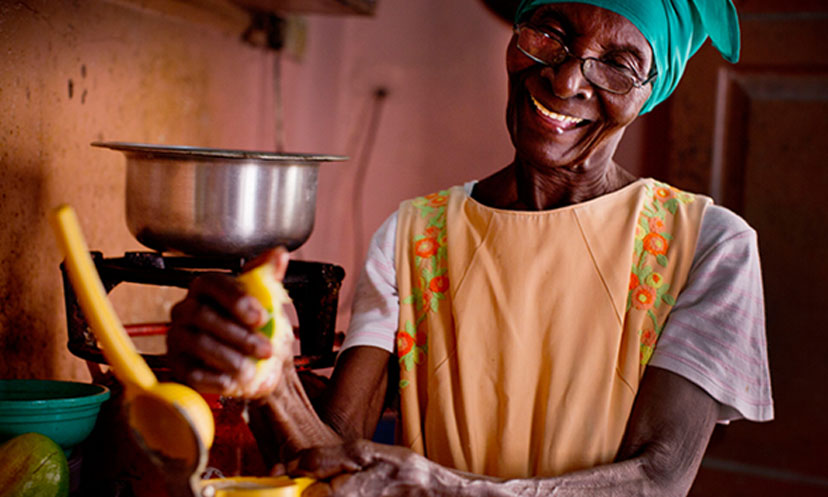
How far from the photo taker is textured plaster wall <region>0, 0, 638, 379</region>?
1635 millimetres

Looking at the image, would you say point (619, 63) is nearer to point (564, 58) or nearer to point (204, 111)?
point (564, 58)

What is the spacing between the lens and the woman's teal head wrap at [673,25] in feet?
4.33

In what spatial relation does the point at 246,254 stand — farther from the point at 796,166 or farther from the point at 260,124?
the point at 796,166

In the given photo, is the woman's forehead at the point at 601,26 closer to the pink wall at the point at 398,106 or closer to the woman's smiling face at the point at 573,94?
the woman's smiling face at the point at 573,94

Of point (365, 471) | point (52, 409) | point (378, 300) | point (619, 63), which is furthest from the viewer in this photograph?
point (378, 300)

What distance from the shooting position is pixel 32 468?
112cm

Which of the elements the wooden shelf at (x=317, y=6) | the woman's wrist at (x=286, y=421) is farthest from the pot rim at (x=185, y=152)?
the wooden shelf at (x=317, y=6)

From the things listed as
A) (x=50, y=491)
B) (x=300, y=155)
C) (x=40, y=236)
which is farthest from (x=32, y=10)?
(x=50, y=491)

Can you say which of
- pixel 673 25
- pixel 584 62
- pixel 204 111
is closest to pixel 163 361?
A: pixel 584 62

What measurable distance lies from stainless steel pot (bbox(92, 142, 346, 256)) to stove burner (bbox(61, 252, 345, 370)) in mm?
60

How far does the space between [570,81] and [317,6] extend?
1.36 metres

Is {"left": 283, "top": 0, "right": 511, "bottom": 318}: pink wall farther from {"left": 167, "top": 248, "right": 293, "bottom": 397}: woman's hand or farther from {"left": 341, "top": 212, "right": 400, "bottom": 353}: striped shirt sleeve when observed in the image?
{"left": 167, "top": 248, "right": 293, "bottom": 397}: woman's hand

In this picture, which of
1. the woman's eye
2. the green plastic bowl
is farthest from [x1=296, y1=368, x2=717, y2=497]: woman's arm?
the woman's eye

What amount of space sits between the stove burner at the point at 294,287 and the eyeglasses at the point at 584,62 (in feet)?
1.80
